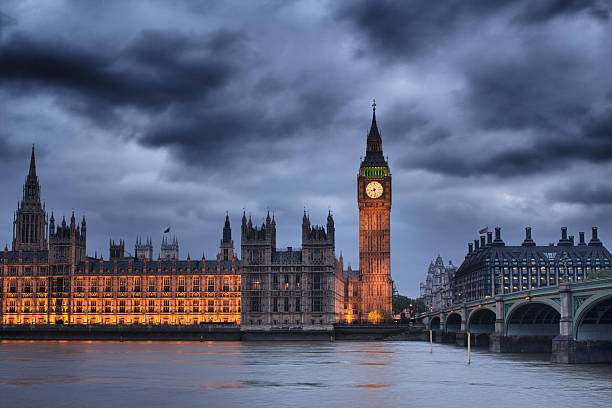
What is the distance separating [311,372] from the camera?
2734 inches

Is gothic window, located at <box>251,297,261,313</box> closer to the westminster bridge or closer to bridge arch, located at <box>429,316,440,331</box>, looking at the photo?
bridge arch, located at <box>429,316,440,331</box>

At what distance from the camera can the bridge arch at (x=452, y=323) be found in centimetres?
15384

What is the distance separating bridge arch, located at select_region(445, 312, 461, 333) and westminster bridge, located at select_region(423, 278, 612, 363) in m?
8.00

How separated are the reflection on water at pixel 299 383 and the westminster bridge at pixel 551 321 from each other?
374 centimetres

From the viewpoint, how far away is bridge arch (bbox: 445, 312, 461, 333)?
153837mm

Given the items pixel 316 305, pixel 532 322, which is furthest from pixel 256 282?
pixel 532 322

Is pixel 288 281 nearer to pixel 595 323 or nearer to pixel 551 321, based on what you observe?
pixel 551 321

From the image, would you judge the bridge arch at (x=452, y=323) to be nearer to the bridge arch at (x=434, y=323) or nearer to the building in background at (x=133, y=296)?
the bridge arch at (x=434, y=323)

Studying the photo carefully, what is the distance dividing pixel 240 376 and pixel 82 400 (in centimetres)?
1995

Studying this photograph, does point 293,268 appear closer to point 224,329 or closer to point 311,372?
point 224,329

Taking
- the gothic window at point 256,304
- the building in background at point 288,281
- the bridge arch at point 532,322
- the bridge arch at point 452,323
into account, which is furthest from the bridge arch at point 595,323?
the gothic window at point 256,304

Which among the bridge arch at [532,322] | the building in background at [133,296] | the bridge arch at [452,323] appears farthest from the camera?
the building in background at [133,296]

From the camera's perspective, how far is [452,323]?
15950cm

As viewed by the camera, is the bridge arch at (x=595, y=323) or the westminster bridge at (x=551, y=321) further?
the bridge arch at (x=595, y=323)
